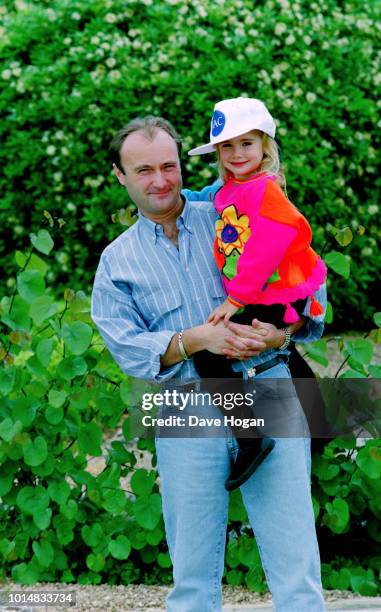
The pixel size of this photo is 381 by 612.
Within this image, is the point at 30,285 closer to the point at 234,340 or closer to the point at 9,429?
the point at 9,429

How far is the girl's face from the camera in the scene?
2.63 m

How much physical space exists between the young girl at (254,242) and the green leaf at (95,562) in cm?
107

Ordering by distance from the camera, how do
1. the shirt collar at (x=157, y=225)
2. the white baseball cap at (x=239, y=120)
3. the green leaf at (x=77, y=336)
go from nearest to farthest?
the white baseball cap at (x=239, y=120), the shirt collar at (x=157, y=225), the green leaf at (x=77, y=336)

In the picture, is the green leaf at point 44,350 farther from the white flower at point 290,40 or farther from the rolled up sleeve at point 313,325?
the white flower at point 290,40

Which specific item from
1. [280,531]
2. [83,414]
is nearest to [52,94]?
[83,414]

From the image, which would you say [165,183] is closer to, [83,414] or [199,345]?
[199,345]

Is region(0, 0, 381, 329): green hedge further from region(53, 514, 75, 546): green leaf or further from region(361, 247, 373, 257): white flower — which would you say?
region(53, 514, 75, 546): green leaf

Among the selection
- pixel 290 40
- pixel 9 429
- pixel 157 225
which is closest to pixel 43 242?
pixel 9 429

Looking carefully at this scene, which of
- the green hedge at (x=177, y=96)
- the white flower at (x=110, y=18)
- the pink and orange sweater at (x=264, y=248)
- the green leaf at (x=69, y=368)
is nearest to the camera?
the pink and orange sweater at (x=264, y=248)

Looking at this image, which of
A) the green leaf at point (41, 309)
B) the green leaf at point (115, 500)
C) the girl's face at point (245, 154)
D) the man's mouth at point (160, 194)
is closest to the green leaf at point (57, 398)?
the green leaf at point (41, 309)

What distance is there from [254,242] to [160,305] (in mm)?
318

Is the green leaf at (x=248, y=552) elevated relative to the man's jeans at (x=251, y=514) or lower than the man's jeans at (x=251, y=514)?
lower

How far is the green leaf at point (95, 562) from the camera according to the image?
3.47 metres

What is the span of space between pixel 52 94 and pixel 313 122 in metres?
1.53
